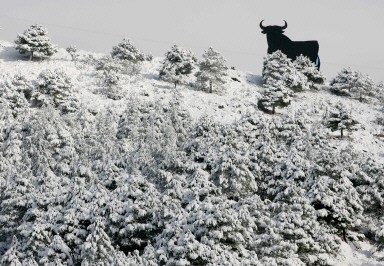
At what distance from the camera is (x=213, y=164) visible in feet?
104

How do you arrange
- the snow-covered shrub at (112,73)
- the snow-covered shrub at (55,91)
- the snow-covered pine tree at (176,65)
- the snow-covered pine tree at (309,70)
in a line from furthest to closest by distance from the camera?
the snow-covered pine tree at (309,70), the snow-covered pine tree at (176,65), the snow-covered shrub at (112,73), the snow-covered shrub at (55,91)

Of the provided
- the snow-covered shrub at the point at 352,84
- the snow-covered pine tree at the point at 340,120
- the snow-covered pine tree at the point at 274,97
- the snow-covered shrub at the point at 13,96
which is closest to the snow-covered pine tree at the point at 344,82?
the snow-covered shrub at the point at 352,84

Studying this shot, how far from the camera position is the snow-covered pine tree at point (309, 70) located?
265ft

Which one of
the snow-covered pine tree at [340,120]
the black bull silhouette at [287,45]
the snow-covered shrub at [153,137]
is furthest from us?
the black bull silhouette at [287,45]

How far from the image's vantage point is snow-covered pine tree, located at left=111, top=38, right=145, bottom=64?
7812cm

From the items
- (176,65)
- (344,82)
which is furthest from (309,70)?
(176,65)

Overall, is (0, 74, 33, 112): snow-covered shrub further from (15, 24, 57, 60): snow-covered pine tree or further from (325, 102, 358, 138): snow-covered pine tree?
(325, 102, 358, 138): snow-covered pine tree

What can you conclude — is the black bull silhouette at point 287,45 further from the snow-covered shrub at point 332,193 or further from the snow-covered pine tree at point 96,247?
the snow-covered pine tree at point 96,247

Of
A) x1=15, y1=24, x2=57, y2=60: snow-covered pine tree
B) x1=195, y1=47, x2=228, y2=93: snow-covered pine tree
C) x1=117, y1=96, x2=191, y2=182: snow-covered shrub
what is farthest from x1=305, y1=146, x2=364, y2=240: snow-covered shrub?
x1=15, y1=24, x2=57, y2=60: snow-covered pine tree

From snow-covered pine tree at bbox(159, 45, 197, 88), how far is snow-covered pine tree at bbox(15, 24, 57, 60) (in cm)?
1987

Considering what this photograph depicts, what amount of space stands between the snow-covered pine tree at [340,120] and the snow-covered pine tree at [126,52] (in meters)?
35.3

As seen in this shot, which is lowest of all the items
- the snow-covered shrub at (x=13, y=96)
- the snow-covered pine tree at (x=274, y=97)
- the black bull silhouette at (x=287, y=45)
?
the snow-covered shrub at (x=13, y=96)

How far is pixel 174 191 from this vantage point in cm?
2583

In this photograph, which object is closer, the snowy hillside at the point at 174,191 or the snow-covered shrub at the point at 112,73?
the snowy hillside at the point at 174,191
